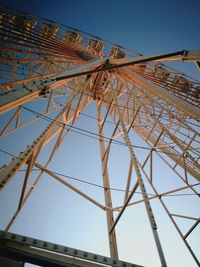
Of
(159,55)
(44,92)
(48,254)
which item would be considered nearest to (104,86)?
(159,55)

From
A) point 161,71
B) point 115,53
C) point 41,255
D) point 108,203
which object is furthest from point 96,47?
point 41,255

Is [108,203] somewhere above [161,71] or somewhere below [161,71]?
below

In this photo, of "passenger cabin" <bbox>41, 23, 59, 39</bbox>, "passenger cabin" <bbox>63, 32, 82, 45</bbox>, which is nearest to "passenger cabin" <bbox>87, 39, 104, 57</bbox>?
"passenger cabin" <bbox>63, 32, 82, 45</bbox>

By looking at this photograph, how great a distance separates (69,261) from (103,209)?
4.07 meters

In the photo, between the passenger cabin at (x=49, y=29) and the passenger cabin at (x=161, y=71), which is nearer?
the passenger cabin at (x=161, y=71)

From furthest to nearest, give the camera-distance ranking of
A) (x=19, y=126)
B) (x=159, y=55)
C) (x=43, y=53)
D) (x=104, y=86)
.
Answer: (x=104, y=86), (x=43, y=53), (x=19, y=126), (x=159, y=55)

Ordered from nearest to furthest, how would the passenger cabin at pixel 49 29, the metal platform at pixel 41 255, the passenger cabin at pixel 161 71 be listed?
1. the metal platform at pixel 41 255
2. the passenger cabin at pixel 161 71
3. the passenger cabin at pixel 49 29

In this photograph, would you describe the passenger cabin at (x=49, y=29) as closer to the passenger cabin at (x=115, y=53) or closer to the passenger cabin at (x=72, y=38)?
the passenger cabin at (x=72, y=38)

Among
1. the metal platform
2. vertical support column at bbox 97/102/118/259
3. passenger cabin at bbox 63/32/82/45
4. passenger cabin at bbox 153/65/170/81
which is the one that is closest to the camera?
the metal platform

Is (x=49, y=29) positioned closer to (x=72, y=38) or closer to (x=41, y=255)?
(x=72, y=38)

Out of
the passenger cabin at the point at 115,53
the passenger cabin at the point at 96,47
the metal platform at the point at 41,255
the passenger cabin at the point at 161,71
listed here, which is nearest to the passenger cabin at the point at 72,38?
the passenger cabin at the point at 96,47

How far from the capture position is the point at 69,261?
2002mm

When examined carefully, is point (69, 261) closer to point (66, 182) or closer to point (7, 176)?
point (7, 176)

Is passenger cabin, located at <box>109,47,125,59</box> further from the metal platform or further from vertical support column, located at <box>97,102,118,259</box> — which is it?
the metal platform
